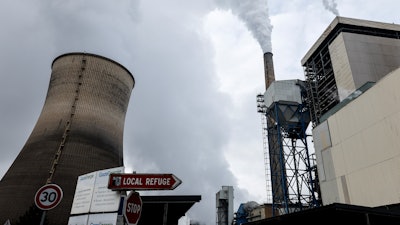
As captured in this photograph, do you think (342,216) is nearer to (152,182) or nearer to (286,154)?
(152,182)

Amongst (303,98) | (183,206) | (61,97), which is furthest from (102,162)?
(303,98)

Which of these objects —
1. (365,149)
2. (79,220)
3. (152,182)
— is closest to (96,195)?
(79,220)

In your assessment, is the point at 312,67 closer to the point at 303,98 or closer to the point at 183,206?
the point at 303,98

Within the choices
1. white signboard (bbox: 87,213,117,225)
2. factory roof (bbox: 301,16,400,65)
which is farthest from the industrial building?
white signboard (bbox: 87,213,117,225)

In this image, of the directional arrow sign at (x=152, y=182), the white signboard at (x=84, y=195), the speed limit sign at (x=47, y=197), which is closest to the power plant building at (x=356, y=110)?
the directional arrow sign at (x=152, y=182)

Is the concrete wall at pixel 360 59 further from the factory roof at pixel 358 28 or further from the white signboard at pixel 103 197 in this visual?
the white signboard at pixel 103 197

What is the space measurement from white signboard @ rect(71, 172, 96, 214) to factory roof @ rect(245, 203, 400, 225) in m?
5.54

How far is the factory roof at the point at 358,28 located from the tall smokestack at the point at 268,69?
10028mm

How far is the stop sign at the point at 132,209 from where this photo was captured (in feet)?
15.2

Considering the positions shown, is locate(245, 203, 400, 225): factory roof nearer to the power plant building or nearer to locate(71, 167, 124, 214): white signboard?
locate(71, 167, 124, 214): white signboard

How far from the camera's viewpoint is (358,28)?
92.6 feet

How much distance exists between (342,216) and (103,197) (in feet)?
19.7

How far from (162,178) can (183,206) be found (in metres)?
5.24

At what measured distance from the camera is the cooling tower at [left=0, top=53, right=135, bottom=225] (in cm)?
2277
